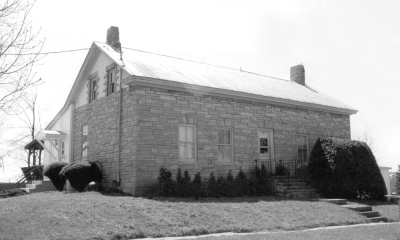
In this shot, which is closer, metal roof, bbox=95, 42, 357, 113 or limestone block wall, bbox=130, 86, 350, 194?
limestone block wall, bbox=130, 86, 350, 194

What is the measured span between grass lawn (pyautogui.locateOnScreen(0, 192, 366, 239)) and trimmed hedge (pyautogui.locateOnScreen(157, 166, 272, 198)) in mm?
1116

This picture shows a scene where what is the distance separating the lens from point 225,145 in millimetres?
17484

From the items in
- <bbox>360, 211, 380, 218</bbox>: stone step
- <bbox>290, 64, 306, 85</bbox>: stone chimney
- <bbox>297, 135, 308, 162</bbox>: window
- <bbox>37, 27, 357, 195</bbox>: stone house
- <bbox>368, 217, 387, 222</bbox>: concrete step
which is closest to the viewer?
<bbox>368, 217, 387, 222</bbox>: concrete step

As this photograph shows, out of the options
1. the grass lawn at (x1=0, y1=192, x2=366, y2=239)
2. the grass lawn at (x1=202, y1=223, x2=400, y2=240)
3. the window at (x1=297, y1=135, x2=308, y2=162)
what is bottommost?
the grass lawn at (x1=202, y1=223, x2=400, y2=240)

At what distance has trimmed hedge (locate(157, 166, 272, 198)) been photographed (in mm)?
14484

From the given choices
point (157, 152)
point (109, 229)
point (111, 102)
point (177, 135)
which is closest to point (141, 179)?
point (157, 152)

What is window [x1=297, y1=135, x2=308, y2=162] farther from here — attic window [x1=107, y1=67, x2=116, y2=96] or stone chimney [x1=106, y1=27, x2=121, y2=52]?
stone chimney [x1=106, y1=27, x2=121, y2=52]

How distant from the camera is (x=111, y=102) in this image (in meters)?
17.2

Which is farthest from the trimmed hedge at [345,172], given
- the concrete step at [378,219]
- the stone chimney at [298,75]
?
the stone chimney at [298,75]

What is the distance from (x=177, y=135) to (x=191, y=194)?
8.02 feet

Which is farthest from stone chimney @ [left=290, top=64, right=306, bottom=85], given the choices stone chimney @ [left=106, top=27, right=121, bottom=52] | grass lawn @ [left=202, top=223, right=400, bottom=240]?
grass lawn @ [left=202, top=223, right=400, bottom=240]

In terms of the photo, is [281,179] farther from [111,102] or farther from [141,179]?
[111,102]

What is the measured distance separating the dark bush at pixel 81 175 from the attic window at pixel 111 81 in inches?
123

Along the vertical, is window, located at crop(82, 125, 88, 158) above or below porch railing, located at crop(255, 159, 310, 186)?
above
